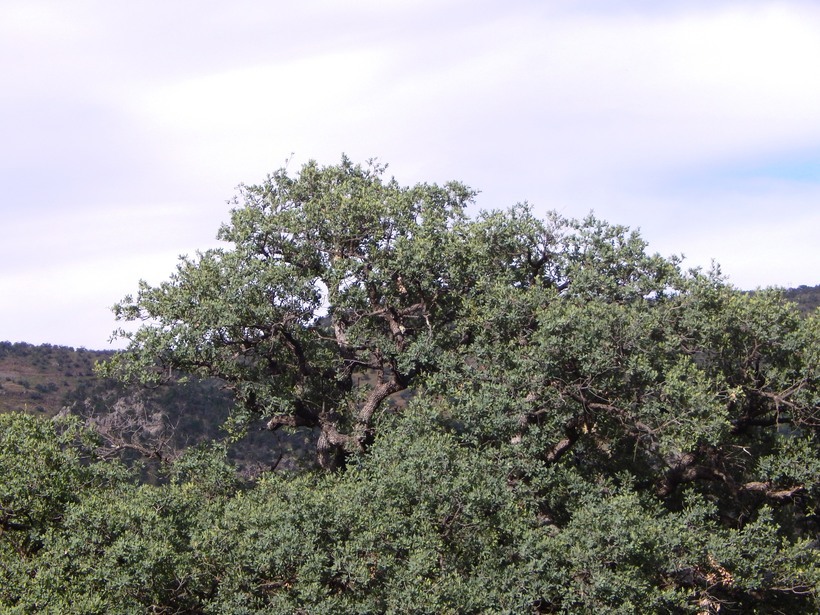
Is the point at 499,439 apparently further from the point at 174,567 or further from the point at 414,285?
the point at 174,567

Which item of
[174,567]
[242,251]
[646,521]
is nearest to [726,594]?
[646,521]

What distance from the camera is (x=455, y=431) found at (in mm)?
20641

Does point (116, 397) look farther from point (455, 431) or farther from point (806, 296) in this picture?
point (806, 296)

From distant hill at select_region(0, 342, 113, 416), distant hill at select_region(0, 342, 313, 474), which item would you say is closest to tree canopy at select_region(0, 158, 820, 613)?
distant hill at select_region(0, 342, 313, 474)

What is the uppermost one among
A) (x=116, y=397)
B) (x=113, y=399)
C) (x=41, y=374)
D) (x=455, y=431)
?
(x=41, y=374)

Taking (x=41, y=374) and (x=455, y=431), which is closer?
(x=455, y=431)

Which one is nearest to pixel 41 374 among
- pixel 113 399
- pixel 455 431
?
pixel 113 399

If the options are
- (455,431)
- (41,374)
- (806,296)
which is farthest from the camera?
(41,374)

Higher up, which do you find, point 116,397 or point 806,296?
point 806,296

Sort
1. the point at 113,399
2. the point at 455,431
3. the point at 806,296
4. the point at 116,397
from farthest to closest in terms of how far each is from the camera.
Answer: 1. the point at 806,296
2. the point at 116,397
3. the point at 113,399
4. the point at 455,431

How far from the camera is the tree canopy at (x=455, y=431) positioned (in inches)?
670

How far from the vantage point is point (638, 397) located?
65.0 ft

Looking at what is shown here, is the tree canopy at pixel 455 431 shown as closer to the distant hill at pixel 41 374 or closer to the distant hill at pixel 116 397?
the distant hill at pixel 116 397

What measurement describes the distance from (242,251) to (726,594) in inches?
541
